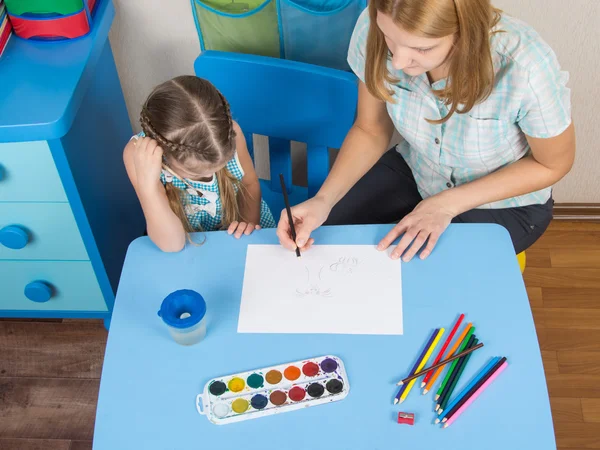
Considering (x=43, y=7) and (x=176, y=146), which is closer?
(x=176, y=146)

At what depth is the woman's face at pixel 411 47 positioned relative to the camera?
1.07 meters

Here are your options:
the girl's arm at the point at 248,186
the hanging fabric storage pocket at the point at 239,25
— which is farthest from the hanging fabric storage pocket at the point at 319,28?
the girl's arm at the point at 248,186

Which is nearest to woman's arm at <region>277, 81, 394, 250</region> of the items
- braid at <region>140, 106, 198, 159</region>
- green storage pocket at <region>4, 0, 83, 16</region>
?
braid at <region>140, 106, 198, 159</region>

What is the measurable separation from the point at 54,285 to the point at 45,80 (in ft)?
2.01

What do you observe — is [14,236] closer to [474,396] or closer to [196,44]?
[196,44]

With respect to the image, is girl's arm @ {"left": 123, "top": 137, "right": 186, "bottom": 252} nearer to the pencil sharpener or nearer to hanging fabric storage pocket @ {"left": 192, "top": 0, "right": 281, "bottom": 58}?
hanging fabric storage pocket @ {"left": 192, "top": 0, "right": 281, "bottom": 58}

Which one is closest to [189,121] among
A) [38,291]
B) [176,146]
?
[176,146]

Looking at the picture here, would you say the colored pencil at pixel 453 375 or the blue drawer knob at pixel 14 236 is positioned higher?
the colored pencil at pixel 453 375

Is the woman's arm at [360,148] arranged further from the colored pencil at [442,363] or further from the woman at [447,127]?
the colored pencil at [442,363]

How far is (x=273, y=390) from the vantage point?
3.17ft

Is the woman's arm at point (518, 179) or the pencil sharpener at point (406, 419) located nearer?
the pencil sharpener at point (406, 419)

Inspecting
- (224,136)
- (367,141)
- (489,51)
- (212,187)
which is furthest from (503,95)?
(212,187)

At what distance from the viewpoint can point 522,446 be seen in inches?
35.2

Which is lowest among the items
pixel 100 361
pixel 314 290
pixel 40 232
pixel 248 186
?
pixel 100 361
